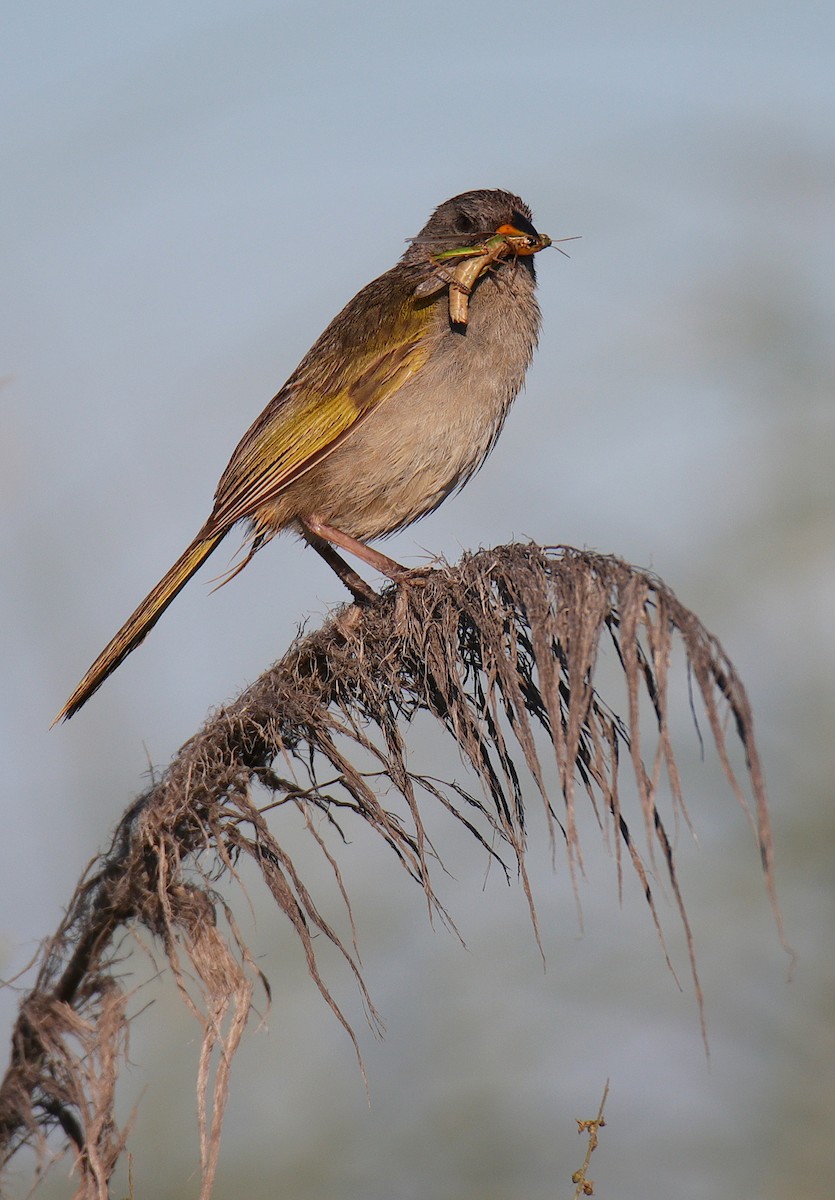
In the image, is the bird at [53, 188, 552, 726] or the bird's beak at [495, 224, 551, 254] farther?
the bird's beak at [495, 224, 551, 254]

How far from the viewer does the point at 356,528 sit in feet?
15.1

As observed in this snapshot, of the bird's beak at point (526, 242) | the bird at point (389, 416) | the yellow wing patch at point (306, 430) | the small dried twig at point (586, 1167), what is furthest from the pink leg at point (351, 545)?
the small dried twig at point (586, 1167)

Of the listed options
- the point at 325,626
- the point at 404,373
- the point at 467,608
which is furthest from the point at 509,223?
the point at 467,608

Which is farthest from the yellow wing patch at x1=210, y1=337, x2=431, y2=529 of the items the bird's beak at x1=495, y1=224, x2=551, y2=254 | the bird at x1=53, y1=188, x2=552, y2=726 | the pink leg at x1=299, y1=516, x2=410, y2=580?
the bird's beak at x1=495, y1=224, x2=551, y2=254

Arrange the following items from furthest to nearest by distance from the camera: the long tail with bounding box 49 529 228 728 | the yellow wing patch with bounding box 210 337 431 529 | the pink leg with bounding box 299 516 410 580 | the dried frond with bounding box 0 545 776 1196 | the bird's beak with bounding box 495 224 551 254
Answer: the bird's beak with bounding box 495 224 551 254 → the yellow wing patch with bounding box 210 337 431 529 → the pink leg with bounding box 299 516 410 580 → the long tail with bounding box 49 529 228 728 → the dried frond with bounding box 0 545 776 1196

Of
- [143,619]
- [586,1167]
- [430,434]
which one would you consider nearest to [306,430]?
[430,434]

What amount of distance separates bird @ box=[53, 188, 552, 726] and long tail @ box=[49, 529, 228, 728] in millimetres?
Result: 14

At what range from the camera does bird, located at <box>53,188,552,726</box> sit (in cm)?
443

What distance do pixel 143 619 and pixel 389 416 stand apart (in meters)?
1.13

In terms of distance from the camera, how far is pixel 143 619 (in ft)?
13.0

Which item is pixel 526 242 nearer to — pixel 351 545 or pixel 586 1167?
pixel 351 545

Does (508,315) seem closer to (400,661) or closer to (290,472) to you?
(290,472)

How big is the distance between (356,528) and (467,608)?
2.26 meters

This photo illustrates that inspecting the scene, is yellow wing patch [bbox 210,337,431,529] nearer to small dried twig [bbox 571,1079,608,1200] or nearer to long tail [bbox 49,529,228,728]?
long tail [bbox 49,529,228,728]
